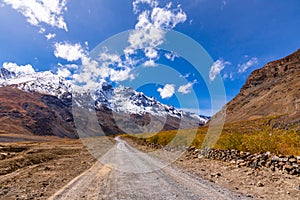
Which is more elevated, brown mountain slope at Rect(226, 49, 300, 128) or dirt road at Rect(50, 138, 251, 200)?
brown mountain slope at Rect(226, 49, 300, 128)

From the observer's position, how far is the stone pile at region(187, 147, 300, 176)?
10.8 meters

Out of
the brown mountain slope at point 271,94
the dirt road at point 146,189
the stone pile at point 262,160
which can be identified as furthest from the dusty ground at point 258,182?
the brown mountain slope at point 271,94

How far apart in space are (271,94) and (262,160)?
423 feet

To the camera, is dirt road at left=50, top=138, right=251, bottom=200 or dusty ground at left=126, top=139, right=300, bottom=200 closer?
dirt road at left=50, top=138, right=251, bottom=200

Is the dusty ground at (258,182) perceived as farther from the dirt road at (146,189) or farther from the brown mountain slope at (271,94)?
the brown mountain slope at (271,94)

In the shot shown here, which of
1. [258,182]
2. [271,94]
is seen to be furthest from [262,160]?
[271,94]

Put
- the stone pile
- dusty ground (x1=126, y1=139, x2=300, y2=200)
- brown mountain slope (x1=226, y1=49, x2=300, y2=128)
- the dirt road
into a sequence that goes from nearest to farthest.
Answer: the dirt road, dusty ground (x1=126, y1=139, x2=300, y2=200), the stone pile, brown mountain slope (x1=226, y1=49, x2=300, y2=128)

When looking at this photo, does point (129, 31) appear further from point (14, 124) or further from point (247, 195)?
point (14, 124)

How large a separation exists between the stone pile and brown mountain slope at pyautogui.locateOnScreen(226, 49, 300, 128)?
63116 millimetres

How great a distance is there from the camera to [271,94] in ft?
422

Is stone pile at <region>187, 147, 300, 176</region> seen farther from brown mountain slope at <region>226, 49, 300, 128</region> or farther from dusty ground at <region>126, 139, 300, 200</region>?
brown mountain slope at <region>226, 49, 300, 128</region>

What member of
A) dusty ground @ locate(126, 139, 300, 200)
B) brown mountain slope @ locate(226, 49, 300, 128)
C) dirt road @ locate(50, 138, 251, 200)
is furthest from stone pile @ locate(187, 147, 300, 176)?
brown mountain slope @ locate(226, 49, 300, 128)

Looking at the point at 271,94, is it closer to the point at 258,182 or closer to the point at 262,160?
the point at 262,160

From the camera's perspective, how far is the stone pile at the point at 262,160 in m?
10.8
